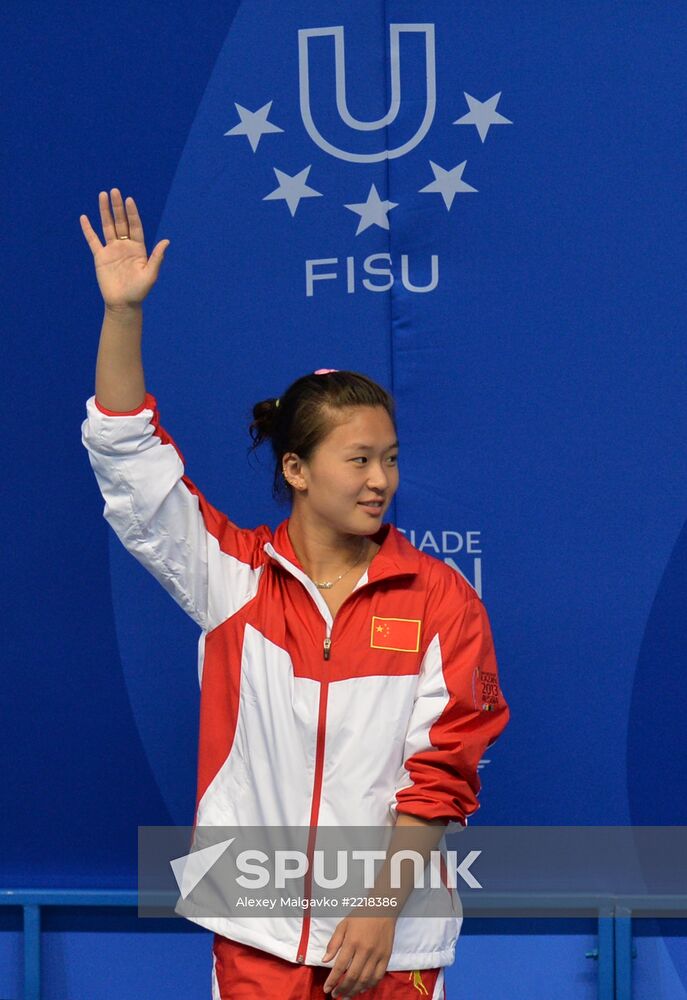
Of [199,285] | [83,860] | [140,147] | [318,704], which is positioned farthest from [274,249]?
[83,860]

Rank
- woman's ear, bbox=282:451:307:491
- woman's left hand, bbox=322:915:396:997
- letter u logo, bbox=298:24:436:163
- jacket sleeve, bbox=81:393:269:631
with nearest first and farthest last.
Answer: woman's left hand, bbox=322:915:396:997, jacket sleeve, bbox=81:393:269:631, woman's ear, bbox=282:451:307:491, letter u logo, bbox=298:24:436:163

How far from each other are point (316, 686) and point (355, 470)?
317mm

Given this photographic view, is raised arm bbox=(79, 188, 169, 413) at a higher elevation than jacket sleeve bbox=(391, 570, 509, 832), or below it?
higher

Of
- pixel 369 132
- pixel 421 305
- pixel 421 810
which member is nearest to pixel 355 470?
pixel 421 810

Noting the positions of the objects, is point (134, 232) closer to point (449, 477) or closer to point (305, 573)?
→ point (305, 573)

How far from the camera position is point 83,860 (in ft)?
9.30

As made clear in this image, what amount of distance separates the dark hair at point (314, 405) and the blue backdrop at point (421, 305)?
2.11 ft

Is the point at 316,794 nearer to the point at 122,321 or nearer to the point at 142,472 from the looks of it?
the point at 142,472

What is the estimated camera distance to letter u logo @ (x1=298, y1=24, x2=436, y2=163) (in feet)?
8.71

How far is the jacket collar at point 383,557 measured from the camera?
1.97m

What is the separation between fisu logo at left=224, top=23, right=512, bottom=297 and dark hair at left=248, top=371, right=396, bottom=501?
0.67m

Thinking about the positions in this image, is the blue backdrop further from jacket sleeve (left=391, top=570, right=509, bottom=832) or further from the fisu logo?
jacket sleeve (left=391, top=570, right=509, bottom=832)

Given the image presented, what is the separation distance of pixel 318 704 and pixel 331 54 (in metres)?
1.38

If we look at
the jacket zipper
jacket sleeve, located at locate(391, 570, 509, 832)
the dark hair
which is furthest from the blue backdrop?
the jacket zipper
